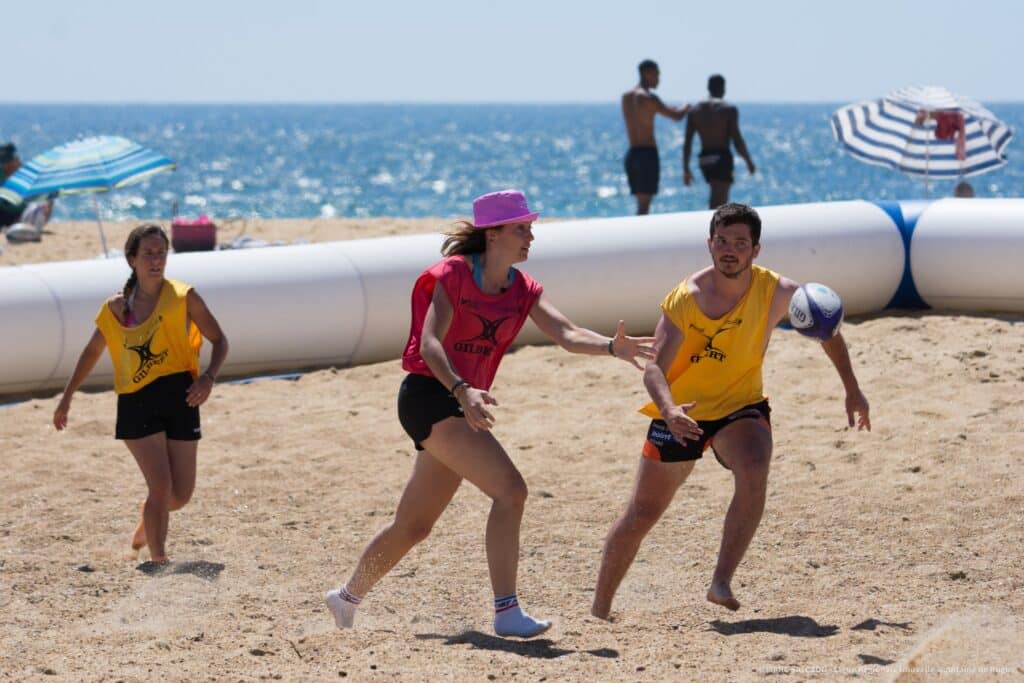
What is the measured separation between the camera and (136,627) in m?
5.15

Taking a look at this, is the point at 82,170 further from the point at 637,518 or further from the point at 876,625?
the point at 876,625

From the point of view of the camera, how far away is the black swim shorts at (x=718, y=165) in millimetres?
12586

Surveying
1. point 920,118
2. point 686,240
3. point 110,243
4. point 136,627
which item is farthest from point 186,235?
point 136,627

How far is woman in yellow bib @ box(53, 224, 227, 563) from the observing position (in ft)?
18.9

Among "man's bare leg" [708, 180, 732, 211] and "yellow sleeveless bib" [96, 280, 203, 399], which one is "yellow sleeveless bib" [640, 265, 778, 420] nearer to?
"yellow sleeveless bib" [96, 280, 203, 399]

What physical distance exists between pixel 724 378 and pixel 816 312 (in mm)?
384

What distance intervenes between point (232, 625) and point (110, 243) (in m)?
10.4

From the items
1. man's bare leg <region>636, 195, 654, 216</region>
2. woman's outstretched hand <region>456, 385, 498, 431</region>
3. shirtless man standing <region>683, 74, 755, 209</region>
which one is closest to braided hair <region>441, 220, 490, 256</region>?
woman's outstretched hand <region>456, 385, 498, 431</region>

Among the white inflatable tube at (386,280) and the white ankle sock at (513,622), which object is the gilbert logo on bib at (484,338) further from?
the white inflatable tube at (386,280)

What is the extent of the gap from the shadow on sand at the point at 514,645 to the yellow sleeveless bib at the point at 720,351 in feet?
2.76

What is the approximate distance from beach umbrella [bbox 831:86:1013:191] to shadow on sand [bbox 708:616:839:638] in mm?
8606

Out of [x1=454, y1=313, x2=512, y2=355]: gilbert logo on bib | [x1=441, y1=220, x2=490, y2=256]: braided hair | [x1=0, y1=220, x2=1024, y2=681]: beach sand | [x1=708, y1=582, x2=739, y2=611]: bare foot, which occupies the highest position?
[x1=441, y1=220, x2=490, y2=256]: braided hair

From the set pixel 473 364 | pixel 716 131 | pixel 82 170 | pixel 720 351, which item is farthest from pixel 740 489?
pixel 716 131

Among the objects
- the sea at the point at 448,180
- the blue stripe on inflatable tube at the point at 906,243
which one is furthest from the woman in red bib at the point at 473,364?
the sea at the point at 448,180
